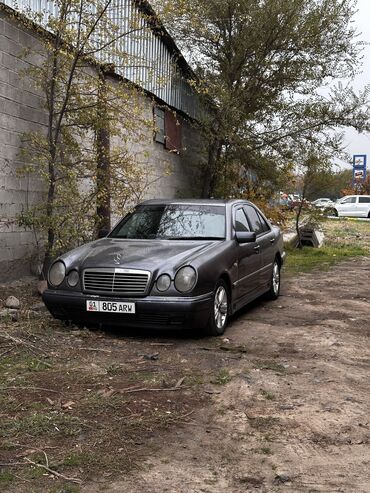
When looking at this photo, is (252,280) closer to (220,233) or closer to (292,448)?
(220,233)

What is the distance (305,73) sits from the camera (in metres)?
14.4

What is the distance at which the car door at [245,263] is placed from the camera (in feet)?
22.6

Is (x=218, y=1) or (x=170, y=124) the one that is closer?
(x=218, y=1)

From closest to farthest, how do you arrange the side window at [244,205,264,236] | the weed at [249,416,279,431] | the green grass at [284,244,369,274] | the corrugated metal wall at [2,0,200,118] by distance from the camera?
the weed at [249,416,279,431], the side window at [244,205,264,236], the corrugated metal wall at [2,0,200,118], the green grass at [284,244,369,274]

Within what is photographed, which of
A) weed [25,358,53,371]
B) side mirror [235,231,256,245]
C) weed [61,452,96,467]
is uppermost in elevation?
side mirror [235,231,256,245]

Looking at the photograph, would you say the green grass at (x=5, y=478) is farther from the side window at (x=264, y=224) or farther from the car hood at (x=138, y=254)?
the side window at (x=264, y=224)

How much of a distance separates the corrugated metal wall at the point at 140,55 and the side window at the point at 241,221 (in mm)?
2432

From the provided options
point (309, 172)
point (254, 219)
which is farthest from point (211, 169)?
point (254, 219)

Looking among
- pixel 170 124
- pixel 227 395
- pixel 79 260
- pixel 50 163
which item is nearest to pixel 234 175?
pixel 170 124

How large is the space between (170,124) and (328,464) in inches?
492

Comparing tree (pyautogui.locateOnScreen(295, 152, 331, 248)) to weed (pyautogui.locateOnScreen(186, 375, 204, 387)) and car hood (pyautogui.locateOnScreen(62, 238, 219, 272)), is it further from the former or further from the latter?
weed (pyautogui.locateOnScreen(186, 375, 204, 387))

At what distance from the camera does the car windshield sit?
6.91 m

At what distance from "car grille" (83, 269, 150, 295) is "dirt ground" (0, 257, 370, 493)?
49cm

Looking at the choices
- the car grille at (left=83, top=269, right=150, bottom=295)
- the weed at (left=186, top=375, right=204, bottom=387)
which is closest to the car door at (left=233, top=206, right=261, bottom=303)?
the car grille at (left=83, top=269, right=150, bottom=295)
